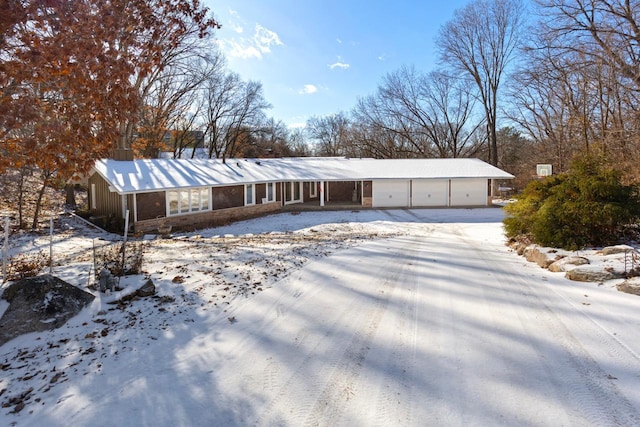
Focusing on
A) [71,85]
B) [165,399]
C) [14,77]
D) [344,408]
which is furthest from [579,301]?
[14,77]

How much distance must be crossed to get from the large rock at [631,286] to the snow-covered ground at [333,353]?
174 mm

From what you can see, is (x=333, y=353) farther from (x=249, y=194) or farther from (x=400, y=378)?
(x=249, y=194)

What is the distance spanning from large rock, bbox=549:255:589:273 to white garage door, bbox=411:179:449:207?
17025 millimetres

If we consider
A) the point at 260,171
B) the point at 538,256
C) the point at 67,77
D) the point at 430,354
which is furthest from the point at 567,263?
the point at 260,171

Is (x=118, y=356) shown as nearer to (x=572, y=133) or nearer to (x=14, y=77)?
(x=14, y=77)

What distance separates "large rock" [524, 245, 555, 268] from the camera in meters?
7.47

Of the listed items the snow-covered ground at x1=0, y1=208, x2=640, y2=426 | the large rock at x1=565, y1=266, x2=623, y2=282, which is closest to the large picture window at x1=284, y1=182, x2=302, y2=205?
the snow-covered ground at x1=0, y1=208, x2=640, y2=426

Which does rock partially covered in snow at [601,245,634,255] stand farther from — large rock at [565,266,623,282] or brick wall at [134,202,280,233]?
brick wall at [134,202,280,233]

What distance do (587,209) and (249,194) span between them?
1698 cm

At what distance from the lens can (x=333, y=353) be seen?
151 inches

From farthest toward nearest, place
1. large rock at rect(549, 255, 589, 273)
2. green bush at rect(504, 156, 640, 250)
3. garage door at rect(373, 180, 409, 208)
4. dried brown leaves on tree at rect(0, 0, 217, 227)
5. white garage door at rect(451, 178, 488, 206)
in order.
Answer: garage door at rect(373, 180, 409, 208)
white garage door at rect(451, 178, 488, 206)
green bush at rect(504, 156, 640, 250)
large rock at rect(549, 255, 589, 273)
dried brown leaves on tree at rect(0, 0, 217, 227)

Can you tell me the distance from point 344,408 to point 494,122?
A: 1432 inches

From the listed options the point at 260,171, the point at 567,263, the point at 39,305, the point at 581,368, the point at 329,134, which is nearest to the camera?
the point at 581,368

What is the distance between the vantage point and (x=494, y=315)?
192 inches
